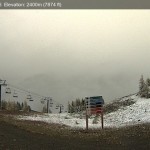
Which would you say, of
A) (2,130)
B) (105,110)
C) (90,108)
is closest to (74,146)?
(2,130)

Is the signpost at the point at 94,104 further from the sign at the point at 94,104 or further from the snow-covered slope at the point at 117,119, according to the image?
the snow-covered slope at the point at 117,119

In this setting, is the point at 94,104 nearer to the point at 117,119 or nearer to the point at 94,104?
the point at 94,104

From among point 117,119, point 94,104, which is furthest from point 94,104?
point 117,119

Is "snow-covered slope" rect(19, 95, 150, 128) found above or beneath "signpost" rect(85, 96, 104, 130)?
beneath

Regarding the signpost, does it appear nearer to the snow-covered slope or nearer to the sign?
the sign

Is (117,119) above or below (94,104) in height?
below

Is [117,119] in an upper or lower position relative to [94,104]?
lower

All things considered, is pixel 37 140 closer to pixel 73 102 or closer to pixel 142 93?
pixel 142 93

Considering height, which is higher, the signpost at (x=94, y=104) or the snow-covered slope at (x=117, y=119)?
the signpost at (x=94, y=104)

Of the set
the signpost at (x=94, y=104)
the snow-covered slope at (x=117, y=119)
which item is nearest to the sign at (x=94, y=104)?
the signpost at (x=94, y=104)

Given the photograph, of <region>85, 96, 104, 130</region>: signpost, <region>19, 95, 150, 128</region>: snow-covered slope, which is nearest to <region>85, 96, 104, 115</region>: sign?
<region>85, 96, 104, 130</region>: signpost

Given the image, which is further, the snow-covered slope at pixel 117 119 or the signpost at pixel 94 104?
the snow-covered slope at pixel 117 119

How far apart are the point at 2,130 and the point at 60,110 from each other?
108m

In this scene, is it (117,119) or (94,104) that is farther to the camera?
(117,119)
